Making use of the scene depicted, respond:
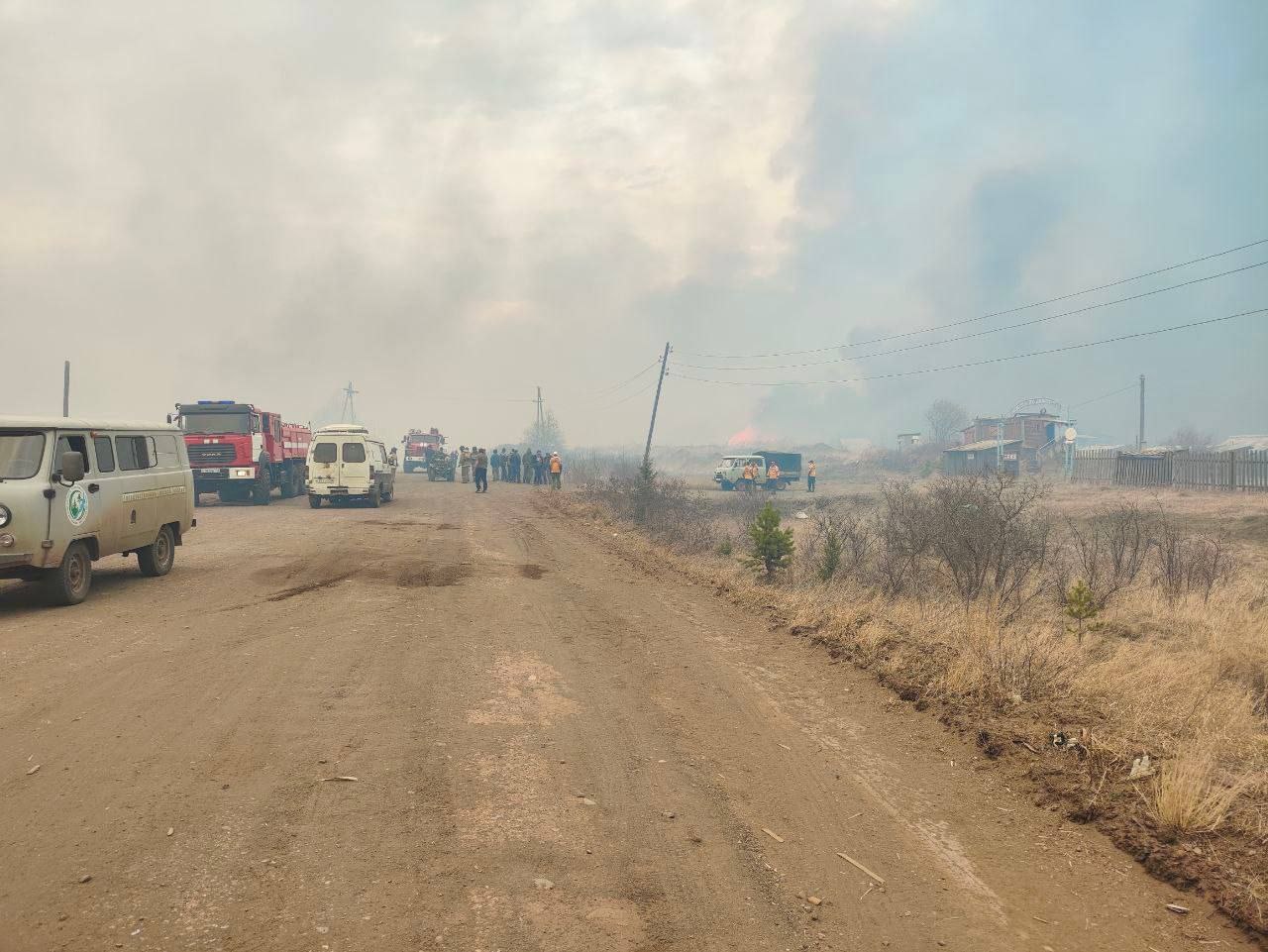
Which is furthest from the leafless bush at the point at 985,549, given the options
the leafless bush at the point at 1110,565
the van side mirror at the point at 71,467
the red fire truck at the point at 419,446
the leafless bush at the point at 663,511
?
the red fire truck at the point at 419,446

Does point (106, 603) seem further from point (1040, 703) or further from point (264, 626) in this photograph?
point (1040, 703)

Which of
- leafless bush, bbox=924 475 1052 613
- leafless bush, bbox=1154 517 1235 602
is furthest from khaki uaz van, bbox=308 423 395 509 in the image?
leafless bush, bbox=1154 517 1235 602

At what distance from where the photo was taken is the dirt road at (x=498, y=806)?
10.8 ft

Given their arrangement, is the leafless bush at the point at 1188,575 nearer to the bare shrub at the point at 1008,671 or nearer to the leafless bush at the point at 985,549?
the leafless bush at the point at 985,549

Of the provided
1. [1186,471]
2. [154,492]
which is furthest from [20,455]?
[1186,471]

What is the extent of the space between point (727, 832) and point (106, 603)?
27.7 ft

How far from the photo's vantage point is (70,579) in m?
9.26

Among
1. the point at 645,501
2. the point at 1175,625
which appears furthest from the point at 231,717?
the point at 645,501

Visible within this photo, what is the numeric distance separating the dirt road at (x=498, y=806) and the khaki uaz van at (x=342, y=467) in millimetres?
16074

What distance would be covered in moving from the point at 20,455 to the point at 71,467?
564mm

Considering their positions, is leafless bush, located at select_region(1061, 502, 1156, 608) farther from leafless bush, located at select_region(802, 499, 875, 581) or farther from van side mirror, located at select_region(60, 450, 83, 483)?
van side mirror, located at select_region(60, 450, 83, 483)

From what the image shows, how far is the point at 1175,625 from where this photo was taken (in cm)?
1133

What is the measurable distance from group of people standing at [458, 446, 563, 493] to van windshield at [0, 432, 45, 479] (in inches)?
919

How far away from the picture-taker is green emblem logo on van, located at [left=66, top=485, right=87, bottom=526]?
9.09m
